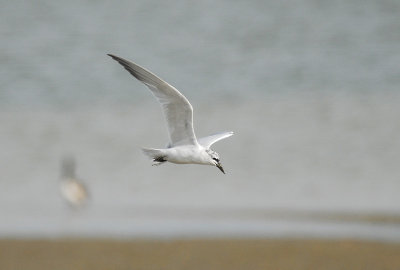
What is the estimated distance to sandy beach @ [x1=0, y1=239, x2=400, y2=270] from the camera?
12.5 m

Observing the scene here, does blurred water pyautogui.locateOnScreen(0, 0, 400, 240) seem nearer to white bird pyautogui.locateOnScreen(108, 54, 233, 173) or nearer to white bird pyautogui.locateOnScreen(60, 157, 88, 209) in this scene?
white bird pyautogui.locateOnScreen(60, 157, 88, 209)

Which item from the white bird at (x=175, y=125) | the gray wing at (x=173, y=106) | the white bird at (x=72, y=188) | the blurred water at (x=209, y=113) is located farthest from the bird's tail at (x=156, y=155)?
the white bird at (x=72, y=188)

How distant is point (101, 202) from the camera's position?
16.3m

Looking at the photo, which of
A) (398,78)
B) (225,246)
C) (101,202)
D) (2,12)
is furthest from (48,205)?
(2,12)

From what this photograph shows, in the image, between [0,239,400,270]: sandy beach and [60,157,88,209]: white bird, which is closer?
[0,239,400,270]: sandy beach

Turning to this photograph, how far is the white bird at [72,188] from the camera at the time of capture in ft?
50.5

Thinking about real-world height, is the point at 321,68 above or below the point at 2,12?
below

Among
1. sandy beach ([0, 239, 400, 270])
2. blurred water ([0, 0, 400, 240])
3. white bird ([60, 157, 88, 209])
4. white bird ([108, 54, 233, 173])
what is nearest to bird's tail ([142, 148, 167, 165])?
white bird ([108, 54, 233, 173])

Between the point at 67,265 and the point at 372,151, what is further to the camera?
the point at 372,151

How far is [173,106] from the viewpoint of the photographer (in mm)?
7312

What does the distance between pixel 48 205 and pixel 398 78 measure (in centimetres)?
1096

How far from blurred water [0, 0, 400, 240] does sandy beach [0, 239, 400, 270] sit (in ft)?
1.76

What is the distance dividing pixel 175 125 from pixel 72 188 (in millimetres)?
8437

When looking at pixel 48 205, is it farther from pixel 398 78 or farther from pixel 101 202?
pixel 398 78
